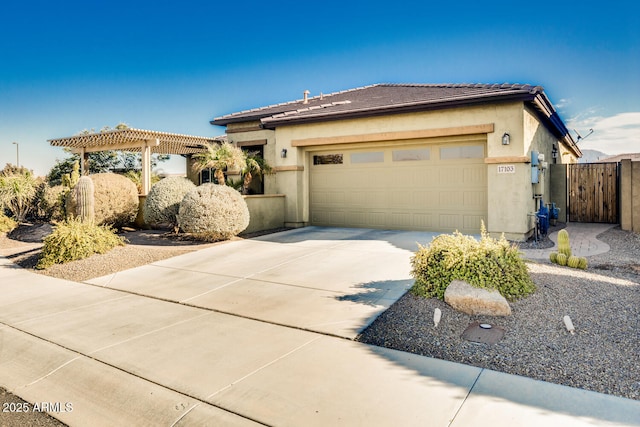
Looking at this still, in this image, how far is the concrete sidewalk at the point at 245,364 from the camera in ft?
9.66

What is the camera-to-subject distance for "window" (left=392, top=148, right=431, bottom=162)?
37.8 ft

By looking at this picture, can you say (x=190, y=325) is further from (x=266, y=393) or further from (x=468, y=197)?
(x=468, y=197)

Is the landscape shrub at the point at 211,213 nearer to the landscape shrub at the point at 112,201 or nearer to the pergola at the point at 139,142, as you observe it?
the landscape shrub at the point at 112,201

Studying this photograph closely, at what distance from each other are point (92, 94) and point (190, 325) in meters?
18.0

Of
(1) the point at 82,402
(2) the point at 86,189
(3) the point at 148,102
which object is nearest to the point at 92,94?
(3) the point at 148,102

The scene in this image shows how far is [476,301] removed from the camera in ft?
15.4

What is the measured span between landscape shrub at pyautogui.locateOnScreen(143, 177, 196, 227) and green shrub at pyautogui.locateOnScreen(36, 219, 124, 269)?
281 cm

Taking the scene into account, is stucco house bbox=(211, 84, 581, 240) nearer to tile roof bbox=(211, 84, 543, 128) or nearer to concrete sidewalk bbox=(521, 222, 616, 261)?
tile roof bbox=(211, 84, 543, 128)

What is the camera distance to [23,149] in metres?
35.8

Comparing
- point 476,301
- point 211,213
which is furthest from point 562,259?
point 211,213

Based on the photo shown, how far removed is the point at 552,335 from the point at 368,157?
8.86m

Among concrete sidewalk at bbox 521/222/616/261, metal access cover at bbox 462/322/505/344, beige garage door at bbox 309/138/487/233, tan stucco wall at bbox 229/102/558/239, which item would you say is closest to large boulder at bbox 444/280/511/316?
metal access cover at bbox 462/322/505/344

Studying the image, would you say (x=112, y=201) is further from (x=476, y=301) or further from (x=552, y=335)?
(x=552, y=335)

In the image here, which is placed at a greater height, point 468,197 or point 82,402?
point 468,197
